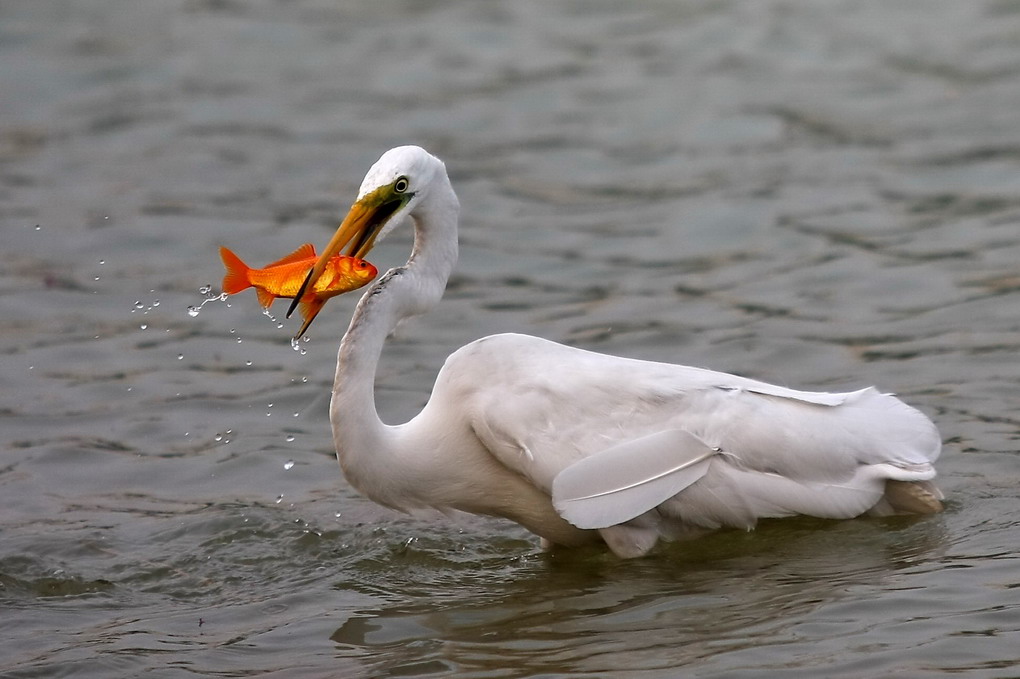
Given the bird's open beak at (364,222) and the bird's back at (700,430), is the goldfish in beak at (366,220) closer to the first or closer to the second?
the bird's open beak at (364,222)

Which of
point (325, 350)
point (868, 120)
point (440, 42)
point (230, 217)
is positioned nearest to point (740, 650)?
point (325, 350)

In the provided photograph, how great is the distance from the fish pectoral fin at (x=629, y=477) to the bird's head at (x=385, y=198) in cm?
124

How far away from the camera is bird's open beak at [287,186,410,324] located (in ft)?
19.2

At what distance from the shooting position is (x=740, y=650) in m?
5.30

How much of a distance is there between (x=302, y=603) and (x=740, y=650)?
1.87 meters

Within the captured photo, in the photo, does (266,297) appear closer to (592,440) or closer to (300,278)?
(300,278)

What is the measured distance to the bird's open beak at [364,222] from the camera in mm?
5863

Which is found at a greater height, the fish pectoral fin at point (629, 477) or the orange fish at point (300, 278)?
the orange fish at point (300, 278)

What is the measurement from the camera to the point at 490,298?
1017 cm

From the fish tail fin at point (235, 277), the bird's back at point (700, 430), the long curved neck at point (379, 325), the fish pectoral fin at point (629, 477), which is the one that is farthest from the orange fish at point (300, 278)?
the fish pectoral fin at point (629, 477)

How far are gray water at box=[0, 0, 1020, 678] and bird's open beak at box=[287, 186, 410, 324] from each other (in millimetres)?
1440

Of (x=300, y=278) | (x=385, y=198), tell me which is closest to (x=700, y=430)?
(x=385, y=198)

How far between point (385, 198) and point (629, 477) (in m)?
1.51

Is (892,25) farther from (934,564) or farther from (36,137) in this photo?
(934,564)
